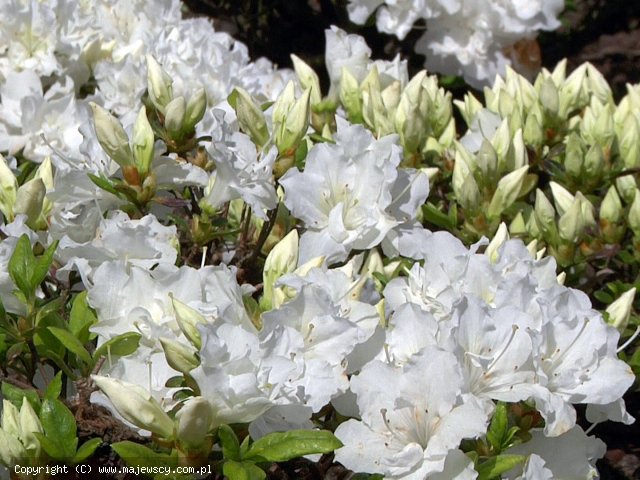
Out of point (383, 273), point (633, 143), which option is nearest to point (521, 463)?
point (383, 273)

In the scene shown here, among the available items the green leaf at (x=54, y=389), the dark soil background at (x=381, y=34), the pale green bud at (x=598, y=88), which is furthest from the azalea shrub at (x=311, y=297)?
the dark soil background at (x=381, y=34)

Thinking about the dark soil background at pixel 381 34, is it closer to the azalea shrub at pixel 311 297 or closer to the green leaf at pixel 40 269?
the azalea shrub at pixel 311 297

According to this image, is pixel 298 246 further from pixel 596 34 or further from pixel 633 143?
pixel 596 34

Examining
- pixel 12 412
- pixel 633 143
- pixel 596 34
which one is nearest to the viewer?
pixel 12 412

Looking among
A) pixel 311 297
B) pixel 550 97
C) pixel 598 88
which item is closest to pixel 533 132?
pixel 550 97

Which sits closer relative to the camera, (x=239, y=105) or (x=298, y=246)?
(x=298, y=246)

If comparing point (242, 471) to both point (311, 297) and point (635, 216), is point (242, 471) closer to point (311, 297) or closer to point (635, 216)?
point (311, 297)
